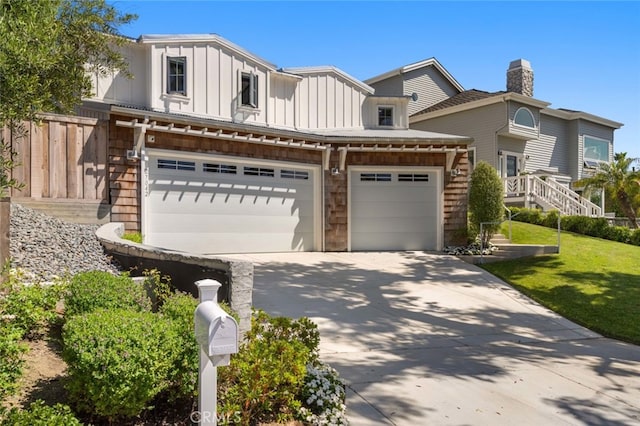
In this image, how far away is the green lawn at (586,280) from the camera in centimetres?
736

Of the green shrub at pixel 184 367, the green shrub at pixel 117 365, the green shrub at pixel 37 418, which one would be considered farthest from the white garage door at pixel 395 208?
the green shrub at pixel 37 418

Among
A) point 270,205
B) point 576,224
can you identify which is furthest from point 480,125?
point 270,205

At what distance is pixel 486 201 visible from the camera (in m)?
12.4

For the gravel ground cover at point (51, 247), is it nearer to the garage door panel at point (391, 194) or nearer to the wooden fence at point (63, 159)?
the wooden fence at point (63, 159)

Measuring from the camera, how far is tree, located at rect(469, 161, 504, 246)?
12398 millimetres

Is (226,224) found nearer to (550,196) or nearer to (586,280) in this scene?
(586,280)

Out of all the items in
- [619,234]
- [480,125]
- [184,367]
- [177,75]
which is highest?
[480,125]

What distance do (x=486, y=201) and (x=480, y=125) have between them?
8840mm

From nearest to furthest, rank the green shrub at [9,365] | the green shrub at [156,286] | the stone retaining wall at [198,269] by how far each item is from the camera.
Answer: the green shrub at [9,365] < the stone retaining wall at [198,269] < the green shrub at [156,286]

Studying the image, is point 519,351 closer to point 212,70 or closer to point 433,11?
point 433,11

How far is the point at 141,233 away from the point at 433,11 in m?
9.27

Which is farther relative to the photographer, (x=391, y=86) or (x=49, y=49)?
(x=391, y=86)

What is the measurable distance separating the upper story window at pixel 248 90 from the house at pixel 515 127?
9.30 metres

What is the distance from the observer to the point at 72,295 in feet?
13.9
